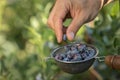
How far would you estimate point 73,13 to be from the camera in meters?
1.60

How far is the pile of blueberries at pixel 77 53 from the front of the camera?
5.06 ft

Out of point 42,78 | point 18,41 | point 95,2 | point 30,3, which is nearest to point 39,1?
point 30,3

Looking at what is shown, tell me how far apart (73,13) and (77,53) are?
0.16 metres

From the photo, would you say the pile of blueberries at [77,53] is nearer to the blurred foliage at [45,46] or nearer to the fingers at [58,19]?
the fingers at [58,19]

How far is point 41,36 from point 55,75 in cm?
24

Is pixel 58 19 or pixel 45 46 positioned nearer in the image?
pixel 58 19

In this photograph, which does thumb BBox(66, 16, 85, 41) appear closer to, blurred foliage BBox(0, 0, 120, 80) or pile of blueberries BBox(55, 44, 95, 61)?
pile of blueberries BBox(55, 44, 95, 61)

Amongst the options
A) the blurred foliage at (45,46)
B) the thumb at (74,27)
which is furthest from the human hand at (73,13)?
the blurred foliage at (45,46)

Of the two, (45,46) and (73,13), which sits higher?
(73,13)

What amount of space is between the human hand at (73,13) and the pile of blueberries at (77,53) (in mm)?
58

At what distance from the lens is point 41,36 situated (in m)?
2.14

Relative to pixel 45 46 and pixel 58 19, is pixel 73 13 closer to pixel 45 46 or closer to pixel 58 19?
pixel 58 19

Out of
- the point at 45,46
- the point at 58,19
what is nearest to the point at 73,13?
the point at 58,19

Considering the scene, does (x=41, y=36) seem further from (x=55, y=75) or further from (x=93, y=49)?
(x=93, y=49)
